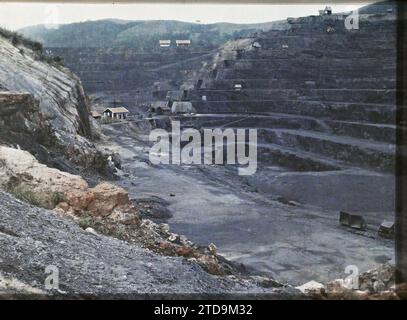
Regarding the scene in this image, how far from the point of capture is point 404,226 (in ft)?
14.7

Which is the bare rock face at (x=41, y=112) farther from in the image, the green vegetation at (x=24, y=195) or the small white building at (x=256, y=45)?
the small white building at (x=256, y=45)

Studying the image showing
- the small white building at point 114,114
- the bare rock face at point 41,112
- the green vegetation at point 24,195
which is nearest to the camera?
the green vegetation at point 24,195

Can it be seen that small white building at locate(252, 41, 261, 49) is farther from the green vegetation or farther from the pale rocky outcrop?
the green vegetation

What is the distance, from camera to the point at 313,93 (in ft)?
83.4

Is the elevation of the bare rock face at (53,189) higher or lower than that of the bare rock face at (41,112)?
lower

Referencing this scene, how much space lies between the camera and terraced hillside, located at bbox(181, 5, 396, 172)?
20.8m

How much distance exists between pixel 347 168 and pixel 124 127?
8.73m

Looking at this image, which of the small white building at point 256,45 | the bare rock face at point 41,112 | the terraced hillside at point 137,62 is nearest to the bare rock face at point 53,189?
the bare rock face at point 41,112

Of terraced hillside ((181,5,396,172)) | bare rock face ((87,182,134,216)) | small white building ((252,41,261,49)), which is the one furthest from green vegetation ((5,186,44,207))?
small white building ((252,41,261,49))

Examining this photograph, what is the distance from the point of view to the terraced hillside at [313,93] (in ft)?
68.3

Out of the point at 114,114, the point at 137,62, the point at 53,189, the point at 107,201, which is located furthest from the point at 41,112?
the point at 137,62

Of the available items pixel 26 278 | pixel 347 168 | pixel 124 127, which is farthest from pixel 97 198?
pixel 347 168

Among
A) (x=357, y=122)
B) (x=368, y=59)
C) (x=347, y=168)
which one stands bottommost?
(x=347, y=168)

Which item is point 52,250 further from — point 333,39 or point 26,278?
point 333,39
